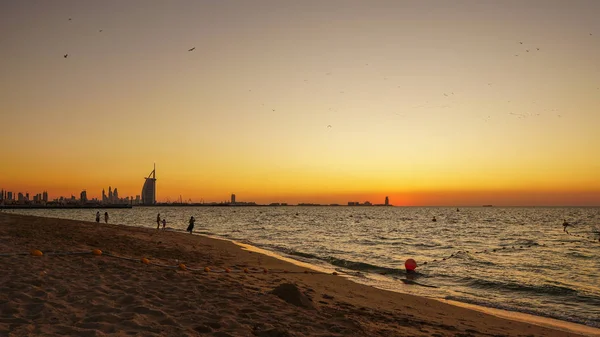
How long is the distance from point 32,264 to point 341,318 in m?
8.37

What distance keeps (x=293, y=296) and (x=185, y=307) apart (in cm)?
271

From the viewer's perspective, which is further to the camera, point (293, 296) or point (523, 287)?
point (523, 287)

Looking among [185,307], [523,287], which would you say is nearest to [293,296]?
[185,307]

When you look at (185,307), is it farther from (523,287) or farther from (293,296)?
(523,287)

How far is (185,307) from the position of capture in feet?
26.6

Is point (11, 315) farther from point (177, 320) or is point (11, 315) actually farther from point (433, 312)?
point (433, 312)

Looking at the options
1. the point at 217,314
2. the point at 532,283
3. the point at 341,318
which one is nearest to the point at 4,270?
the point at 217,314

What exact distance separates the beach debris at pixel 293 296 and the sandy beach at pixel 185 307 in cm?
3

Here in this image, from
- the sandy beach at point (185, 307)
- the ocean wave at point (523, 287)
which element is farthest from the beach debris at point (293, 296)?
the ocean wave at point (523, 287)

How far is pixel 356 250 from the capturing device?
32812 mm

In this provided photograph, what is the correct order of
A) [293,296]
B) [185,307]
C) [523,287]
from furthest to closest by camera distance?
[523,287] → [293,296] → [185,307]

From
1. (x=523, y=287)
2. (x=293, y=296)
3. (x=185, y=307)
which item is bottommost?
(x=523, y=287)

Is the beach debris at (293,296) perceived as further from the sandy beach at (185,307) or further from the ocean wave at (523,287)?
the ocean wave at (523,287)

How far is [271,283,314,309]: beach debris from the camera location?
952cm
